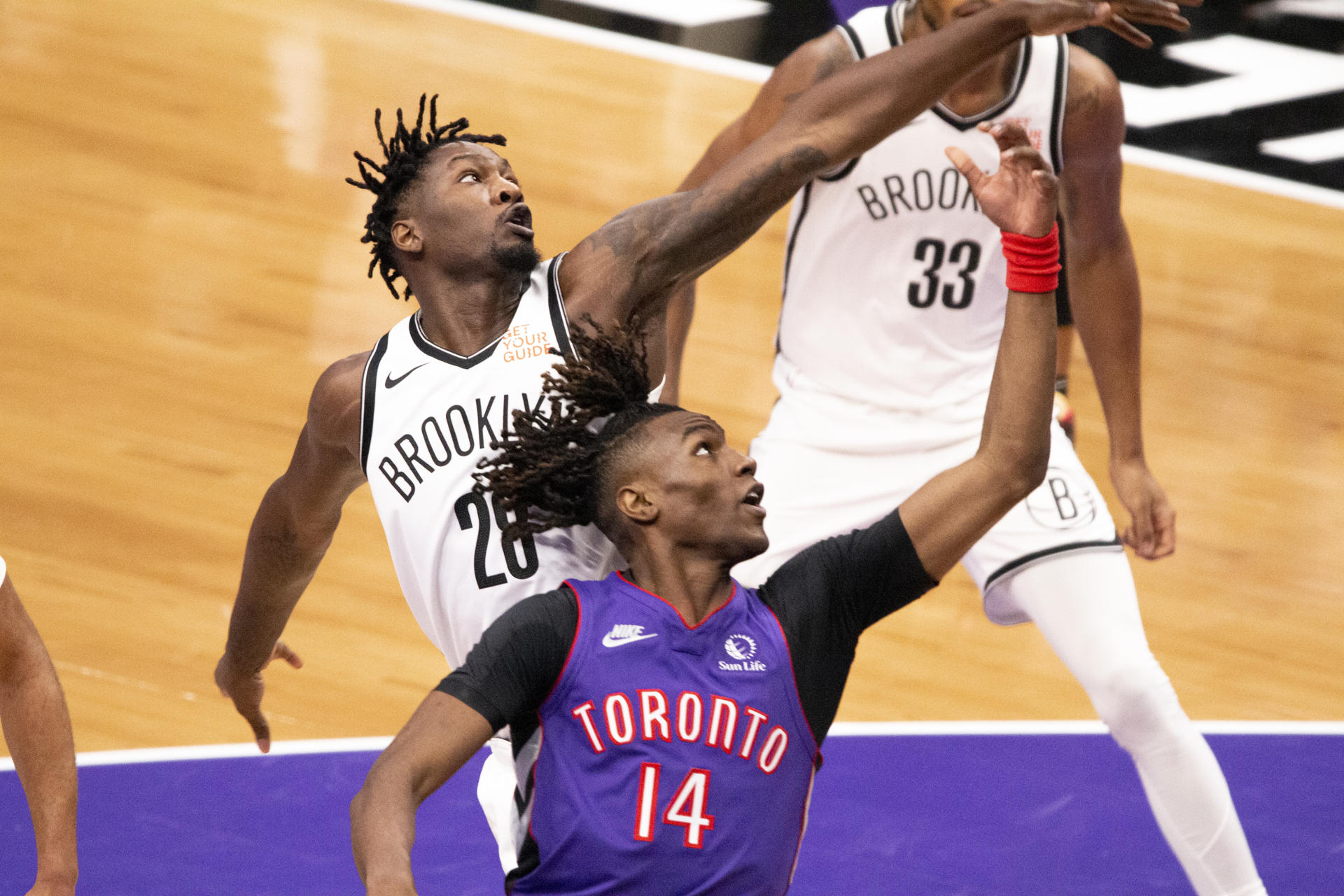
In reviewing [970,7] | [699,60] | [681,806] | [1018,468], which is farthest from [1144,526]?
[699,60]

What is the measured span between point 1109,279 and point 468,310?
1628mm

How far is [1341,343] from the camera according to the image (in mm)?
8125

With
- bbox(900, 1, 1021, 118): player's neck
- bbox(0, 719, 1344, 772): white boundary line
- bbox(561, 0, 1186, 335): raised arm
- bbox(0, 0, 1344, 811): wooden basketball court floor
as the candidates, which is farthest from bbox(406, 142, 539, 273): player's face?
bbox(0, 0, 1344, 811): wooden basketball court floor

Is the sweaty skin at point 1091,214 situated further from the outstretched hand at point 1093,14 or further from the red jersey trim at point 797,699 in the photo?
the red jersey trim at point 797,699

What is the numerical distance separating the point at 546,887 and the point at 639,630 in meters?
0.43

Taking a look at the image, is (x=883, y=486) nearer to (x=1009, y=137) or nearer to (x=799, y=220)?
(x=799, y=220)

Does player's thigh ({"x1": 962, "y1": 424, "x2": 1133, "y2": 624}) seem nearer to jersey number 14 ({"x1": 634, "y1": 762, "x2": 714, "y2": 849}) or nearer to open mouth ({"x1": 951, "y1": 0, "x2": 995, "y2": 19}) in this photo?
open mouth ({"x1": 951, "y1": 0, "x2": 995, "y2": 19})

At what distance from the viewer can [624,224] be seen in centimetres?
350

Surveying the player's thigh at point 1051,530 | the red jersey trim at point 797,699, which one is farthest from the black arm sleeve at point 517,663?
the player's thigh at point 1051,530

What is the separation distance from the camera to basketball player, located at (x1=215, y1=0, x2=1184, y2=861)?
3.37m

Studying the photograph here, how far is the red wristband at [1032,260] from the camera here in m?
3.08

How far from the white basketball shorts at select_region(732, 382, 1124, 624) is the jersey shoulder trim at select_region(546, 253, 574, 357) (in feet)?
3.22

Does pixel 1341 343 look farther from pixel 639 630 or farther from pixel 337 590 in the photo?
pixel 639 630

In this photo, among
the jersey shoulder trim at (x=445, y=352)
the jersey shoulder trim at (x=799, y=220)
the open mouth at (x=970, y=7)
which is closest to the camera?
the jersey shoulder trim at (x=445, y=352)
